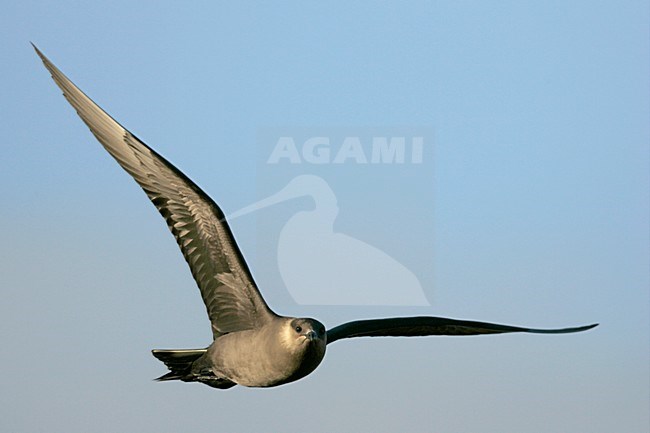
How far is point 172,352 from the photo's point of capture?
1545 centimetres

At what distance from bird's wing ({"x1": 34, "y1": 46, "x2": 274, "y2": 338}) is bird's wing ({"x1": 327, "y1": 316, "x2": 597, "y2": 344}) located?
1.02 m

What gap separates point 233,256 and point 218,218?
1.45 ft

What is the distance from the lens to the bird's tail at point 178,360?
15.3 metres

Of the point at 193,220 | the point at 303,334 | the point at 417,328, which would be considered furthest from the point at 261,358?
the point at 417,328

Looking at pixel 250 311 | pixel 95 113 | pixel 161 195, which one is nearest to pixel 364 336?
pixel 250 311

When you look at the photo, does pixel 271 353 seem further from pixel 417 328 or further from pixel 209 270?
pixel 417 328

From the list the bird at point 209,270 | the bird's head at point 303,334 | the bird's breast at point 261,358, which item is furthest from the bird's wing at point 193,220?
the bird's head at point 303,334

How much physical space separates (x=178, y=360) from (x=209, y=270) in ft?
3.88

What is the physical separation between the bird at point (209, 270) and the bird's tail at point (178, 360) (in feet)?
0.04

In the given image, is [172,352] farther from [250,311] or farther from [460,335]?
[460,335]

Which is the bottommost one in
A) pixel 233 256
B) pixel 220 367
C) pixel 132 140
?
pixel 220 367

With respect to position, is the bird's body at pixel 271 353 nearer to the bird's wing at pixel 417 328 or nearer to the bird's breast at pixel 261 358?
the bird's breast at pixel 261 358

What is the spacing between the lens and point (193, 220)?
14.7 metres

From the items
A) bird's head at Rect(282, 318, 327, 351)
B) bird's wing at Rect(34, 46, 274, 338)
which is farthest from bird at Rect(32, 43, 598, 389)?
bird's head at Rect(282, 318, 327, 351)
